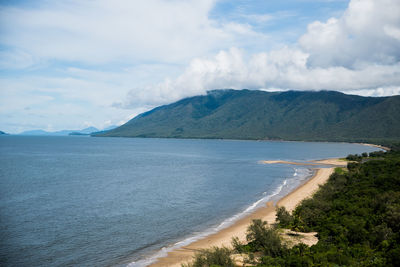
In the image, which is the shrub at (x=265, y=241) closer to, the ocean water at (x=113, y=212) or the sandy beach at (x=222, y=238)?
the sandy beach at (x=222, y=238)

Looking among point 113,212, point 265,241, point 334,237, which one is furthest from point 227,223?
point 113,212

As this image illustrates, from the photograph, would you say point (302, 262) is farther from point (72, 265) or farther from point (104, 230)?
point (104, 230)

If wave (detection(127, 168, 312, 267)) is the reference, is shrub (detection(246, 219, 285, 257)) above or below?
above

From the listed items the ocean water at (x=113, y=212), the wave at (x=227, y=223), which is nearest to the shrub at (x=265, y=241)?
the wave at (x=227, y=223)

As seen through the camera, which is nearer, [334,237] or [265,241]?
[334,237]

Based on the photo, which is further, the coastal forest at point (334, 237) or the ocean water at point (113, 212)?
the ocean water at point (113, 212)

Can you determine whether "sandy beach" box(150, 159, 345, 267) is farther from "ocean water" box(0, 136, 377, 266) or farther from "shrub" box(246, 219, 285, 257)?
"shrub" box(246, 219, 285, 257)

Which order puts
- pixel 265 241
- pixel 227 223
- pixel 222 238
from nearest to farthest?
1. pixel 265 241
2. pixel 222 238
3. pixel 227 223

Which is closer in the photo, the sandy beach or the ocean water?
the sandy beach

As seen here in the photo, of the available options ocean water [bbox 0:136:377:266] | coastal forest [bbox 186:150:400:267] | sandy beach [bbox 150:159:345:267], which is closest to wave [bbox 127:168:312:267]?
ocean water [bbox 0:136:377:266]

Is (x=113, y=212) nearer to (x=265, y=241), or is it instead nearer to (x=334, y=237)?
(x=265, y=241)
